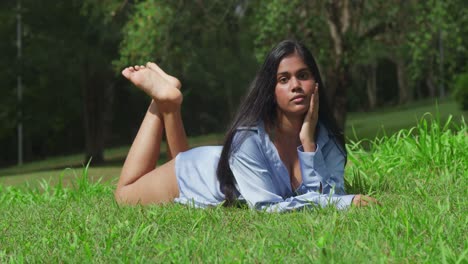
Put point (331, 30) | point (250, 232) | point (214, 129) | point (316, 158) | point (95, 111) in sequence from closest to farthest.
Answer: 1. point (250, 232)
2. point (316, 158)
3. point (331, 30)
4. point (95, 111)
5. point (214, 129)

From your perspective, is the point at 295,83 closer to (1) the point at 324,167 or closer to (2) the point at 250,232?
(1) the point at 324,167

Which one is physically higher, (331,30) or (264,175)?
(331,30)

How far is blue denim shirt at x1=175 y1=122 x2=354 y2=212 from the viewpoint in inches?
200

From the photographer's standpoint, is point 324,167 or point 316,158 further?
point 324,167

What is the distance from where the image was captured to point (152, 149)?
611 centimetres

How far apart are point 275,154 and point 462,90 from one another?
22.4 m

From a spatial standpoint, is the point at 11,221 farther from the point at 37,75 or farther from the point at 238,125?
the point at 37,75

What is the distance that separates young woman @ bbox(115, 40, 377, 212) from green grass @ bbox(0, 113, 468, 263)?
7.4 inches

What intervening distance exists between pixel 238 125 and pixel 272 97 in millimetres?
288

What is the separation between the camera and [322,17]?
1744 centimetres

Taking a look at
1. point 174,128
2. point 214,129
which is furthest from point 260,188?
point 214,129

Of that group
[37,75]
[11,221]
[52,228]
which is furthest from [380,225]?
[37,75]

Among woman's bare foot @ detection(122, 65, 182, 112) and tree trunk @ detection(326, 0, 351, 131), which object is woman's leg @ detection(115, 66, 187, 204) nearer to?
woman's bare foot @ detection(122, 65, 182, 112)

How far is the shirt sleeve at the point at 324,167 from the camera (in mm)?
5254
